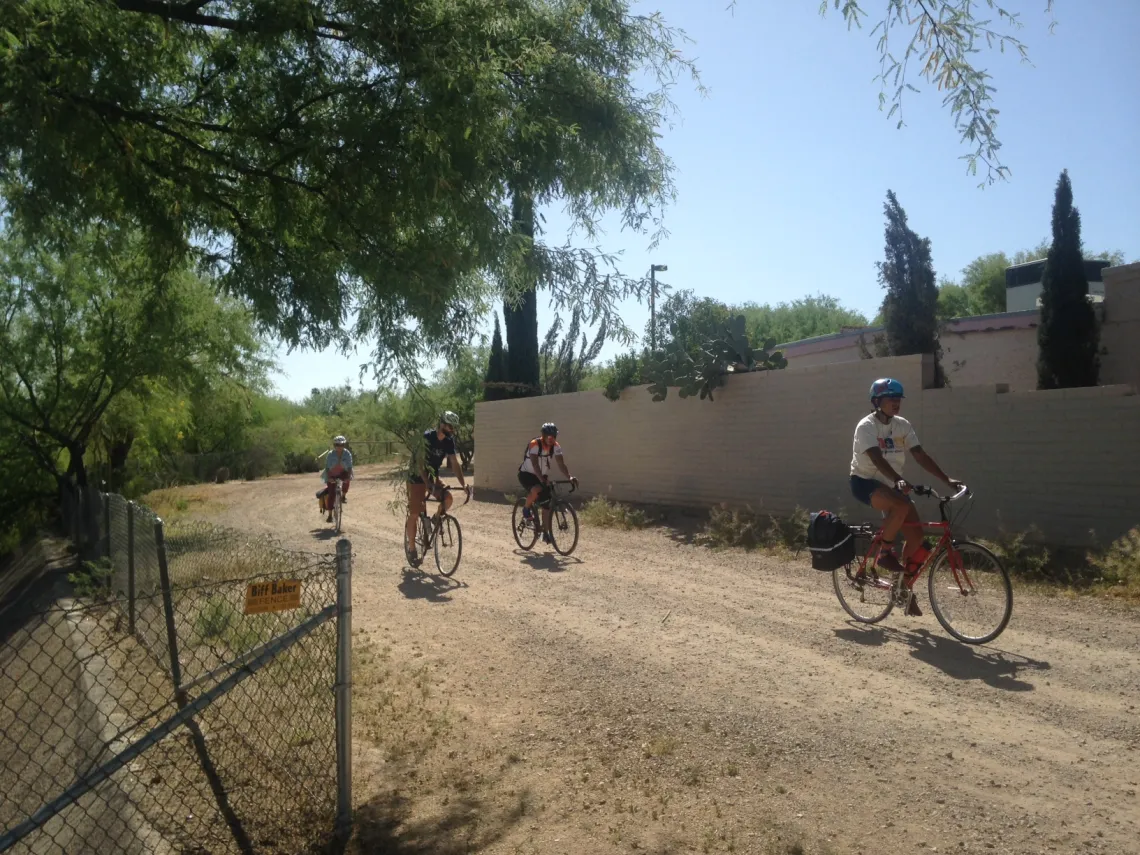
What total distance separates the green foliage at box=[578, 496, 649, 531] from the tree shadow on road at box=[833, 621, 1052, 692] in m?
8.01

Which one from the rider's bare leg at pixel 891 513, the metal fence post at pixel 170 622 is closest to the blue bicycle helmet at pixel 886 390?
the rider's bare leg at pixel 891 513

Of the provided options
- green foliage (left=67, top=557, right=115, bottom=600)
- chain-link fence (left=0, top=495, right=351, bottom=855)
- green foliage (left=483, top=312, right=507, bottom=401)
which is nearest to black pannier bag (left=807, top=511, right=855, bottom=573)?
chain-link fence (left=0, top=495, right=351, bottom=855)

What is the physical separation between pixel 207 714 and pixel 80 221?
4.05 meters

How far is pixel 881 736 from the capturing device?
216 inches

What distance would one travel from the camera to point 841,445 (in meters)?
13.7

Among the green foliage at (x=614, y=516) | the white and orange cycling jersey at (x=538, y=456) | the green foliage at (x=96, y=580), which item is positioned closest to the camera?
the green foliage at (x=96, y=580)

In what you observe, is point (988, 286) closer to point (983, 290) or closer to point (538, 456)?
point (983, 290)

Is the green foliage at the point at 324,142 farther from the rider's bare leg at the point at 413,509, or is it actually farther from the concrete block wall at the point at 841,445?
the concrete block wall at the point at 841,445

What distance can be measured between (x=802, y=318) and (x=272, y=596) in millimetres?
48114

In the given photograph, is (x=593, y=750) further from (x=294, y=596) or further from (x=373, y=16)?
(x=373, y=16)

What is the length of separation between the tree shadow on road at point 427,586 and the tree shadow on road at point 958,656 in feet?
14.0

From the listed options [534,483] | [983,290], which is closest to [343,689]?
[534,483]

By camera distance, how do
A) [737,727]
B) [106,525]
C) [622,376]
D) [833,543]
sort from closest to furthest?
[737,727] < [833,543] < [106,525] < [622,376]

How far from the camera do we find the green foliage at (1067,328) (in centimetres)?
1422
